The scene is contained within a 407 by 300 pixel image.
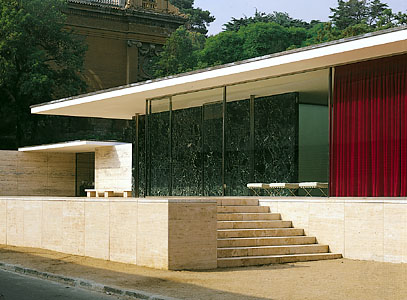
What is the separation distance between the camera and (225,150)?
22.4 metres

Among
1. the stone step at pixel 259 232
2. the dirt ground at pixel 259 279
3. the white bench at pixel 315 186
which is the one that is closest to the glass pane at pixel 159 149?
the white bench at pixel 315 186

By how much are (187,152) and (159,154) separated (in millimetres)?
1859

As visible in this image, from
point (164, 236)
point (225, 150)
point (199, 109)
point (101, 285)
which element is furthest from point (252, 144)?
point (101, 285)

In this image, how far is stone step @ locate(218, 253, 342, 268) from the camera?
48.6ft

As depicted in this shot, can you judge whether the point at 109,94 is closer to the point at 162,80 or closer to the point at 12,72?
the point at 162,80

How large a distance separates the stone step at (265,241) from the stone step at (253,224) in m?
0.73

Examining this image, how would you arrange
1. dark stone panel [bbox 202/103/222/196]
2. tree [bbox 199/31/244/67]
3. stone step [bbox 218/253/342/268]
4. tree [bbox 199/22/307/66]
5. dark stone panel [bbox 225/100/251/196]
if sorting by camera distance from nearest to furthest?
stone step [bbox 218/253/342/268], dark stone panel [bbox 225/100/251/196], dark stone panel [bbox 202/103/222/196], tree [bbox 199/31/244/67], tree [bbox 199/22/307/66]

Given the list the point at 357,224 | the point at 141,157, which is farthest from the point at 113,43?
the point at 357,224

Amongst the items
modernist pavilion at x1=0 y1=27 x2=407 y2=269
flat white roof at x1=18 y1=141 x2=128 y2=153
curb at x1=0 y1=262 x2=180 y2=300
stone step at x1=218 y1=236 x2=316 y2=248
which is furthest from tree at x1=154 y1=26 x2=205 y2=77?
curb at x1=0 y1=262 x2=180 y2=300

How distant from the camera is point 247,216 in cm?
1748

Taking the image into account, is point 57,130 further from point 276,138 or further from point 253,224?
point 253,224

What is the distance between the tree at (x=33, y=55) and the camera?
147 feet

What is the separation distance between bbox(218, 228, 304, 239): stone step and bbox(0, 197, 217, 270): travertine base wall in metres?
1.60

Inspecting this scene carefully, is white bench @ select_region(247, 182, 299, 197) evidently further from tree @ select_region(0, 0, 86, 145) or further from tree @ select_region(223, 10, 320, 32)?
tree @ select_region(223, 10, 320, 32)
